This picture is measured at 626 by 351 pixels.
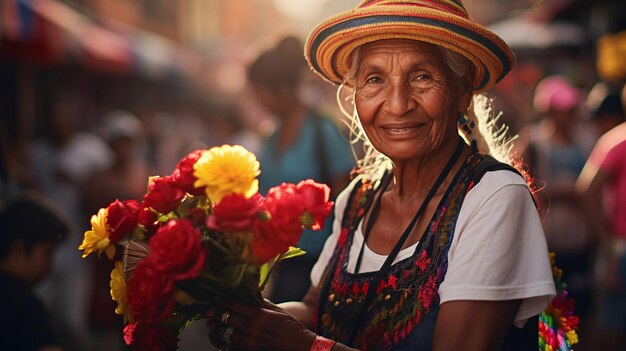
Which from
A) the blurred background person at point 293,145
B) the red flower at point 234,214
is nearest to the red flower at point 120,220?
the red flower at point 234,214

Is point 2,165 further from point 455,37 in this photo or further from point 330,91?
point 330,91

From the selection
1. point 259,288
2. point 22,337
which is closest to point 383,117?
point 259,288

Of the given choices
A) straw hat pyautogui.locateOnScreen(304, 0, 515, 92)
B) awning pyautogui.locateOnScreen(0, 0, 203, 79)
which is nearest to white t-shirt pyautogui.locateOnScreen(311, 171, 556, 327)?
straw hat pyautogui.locateOnScreen(304, 0, 515, 92)

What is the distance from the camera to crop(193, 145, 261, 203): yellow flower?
206 centimetres

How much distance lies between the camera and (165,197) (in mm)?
2199

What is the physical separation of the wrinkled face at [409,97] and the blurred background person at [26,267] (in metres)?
2.07

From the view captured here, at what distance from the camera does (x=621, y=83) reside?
996cm

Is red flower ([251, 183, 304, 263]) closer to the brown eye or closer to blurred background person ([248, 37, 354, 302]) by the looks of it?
the brown eye

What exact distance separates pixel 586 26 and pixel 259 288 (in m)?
13.9

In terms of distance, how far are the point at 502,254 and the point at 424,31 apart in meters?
0.71

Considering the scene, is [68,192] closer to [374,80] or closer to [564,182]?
[564,182]

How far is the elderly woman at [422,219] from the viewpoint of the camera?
6.98 feet

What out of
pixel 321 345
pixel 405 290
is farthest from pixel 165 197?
pixel 405 290

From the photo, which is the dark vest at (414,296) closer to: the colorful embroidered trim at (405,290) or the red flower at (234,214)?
the colorful embroidered trim at (405,290)
